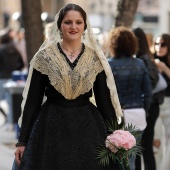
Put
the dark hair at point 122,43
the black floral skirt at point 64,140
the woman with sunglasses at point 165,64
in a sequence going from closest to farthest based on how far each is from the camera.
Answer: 1. the black floral skirt at point 64,140
2. the dark hair at point 122,43
3. the woman with sunglasses at point 165,64

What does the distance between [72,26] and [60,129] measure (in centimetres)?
72

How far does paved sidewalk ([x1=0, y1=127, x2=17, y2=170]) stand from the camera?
10203 mm

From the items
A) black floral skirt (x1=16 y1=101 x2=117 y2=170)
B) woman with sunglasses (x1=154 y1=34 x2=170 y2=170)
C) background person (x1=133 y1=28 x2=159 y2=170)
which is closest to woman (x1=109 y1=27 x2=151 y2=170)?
background person (x1=133 y1=28 x2=159 y2=170)

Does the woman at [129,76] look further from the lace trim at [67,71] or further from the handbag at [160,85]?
the lace trim at [67,71]

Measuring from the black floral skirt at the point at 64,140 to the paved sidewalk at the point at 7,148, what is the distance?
410cm

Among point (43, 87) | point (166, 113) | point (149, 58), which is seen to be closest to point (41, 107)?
point (43, 87)

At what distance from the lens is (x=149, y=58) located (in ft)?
29.0

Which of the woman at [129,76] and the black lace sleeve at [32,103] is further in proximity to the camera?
the woman at [129,76]

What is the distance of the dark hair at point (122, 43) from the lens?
8117mm

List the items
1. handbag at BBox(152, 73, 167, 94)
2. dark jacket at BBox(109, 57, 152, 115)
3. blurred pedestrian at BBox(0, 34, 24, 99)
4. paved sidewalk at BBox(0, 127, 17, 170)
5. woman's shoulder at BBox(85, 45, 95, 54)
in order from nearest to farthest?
woman's shoulder at BBox(85, 45, 95, 54) < dark jacket at BBox(109, 57, 152, 115) < handbag at BBox(152, 73, 167, 94) < paved sidewalk at BBox(0, 127, 17, 170) < blurred pedestrian at BBox(0, 34, 24, 99)

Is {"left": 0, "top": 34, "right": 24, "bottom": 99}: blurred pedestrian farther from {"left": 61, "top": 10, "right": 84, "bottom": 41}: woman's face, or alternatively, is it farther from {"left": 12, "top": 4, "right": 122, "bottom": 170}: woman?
{"left": 61, "top": 10, "right": 84, "bottom": 41}: woman's face

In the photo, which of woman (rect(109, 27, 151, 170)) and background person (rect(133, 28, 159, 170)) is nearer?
Result: woman (rect(109, 27, 151, 170))

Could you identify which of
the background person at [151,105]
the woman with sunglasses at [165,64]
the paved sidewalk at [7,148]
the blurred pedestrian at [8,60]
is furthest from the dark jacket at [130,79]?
the blurred pedestrian at [8,60]

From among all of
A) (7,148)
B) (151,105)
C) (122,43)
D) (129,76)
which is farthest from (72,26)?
(7,148)
